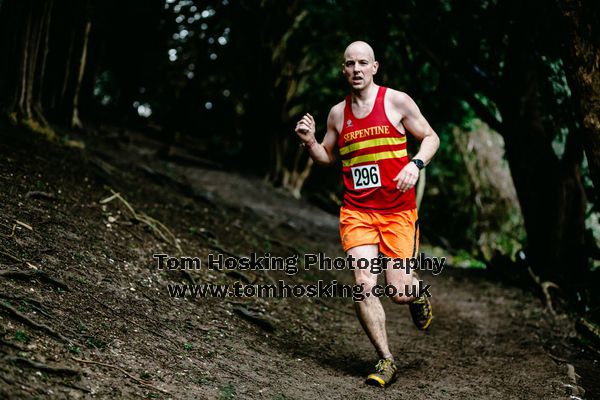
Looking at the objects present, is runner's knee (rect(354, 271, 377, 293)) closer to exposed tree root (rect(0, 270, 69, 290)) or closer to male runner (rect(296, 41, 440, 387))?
male runner (rect(296, 41, 440, 387))

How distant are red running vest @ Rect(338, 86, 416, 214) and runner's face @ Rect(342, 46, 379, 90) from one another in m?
0.15

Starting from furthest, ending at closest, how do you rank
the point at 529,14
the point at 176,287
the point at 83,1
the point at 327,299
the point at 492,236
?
the point at 492,236 < the point at 83,1 < the point at 529,14 < the point at 327,299 < the point at 176,287

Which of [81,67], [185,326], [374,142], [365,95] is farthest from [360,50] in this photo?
[81,67]

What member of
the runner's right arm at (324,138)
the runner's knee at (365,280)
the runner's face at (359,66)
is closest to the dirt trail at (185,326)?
the runner's knee at (365,280)

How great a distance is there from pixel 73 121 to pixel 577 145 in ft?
26.0

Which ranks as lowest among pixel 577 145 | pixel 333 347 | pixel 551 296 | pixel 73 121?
pixel 333 347

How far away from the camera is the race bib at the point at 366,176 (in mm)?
4234

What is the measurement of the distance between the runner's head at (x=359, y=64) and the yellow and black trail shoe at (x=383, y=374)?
1955 mm

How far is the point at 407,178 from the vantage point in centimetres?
397

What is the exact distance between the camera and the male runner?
4.19m

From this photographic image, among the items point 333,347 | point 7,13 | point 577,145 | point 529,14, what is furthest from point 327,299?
point 7,13

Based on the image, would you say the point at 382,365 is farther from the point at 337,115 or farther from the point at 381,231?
the point at 337,115

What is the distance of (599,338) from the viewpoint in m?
5.19

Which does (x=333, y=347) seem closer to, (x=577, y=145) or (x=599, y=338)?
(x=599, y=338)
